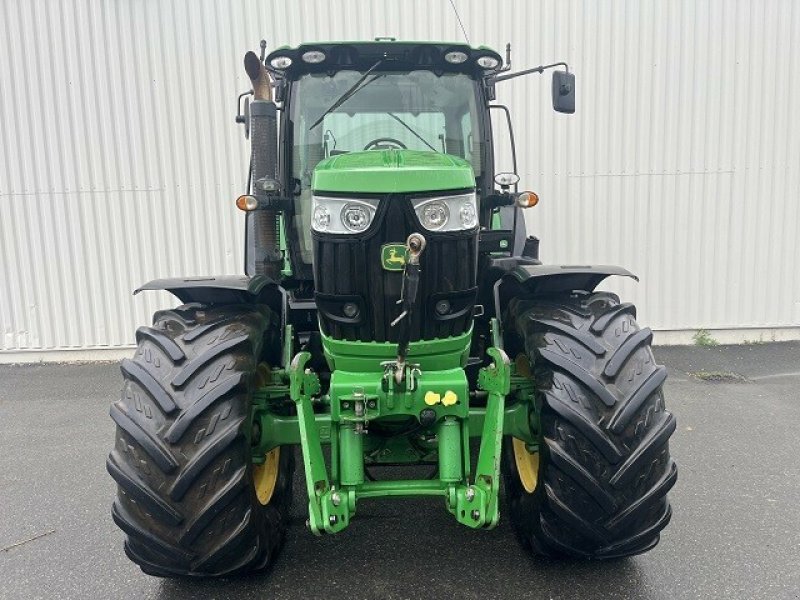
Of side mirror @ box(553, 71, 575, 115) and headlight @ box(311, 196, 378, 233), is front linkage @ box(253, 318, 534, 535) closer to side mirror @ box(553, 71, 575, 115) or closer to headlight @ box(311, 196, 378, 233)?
headlight @ box(311, 196, 378, 233)

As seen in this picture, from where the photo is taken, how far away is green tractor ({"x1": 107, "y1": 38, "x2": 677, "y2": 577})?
2.18m

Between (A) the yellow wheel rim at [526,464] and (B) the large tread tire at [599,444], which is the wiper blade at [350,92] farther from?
(A) the yellow wheel rim at [526,464]

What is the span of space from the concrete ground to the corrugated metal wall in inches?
90.3

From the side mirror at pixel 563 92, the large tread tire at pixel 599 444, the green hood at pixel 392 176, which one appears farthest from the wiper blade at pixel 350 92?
the large tread tire at pixel 599 444

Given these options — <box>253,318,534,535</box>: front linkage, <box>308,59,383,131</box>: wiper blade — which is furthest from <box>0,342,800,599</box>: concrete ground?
<box>308,59,383,131</box>: wiper blade

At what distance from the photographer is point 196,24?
587 cm

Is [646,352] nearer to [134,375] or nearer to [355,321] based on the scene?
[355,321]

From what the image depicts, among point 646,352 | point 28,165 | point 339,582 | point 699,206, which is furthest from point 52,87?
point 699,206

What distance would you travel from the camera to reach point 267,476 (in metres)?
2.73

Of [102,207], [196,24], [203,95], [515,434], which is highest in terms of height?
[196,24]

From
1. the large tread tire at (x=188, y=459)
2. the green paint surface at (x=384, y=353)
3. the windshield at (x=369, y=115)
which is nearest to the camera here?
the large tread tire at (x=188, y=459)

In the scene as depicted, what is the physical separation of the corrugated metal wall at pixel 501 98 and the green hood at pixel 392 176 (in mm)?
4056

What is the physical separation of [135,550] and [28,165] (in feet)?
17.0

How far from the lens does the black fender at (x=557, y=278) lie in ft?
8.73
